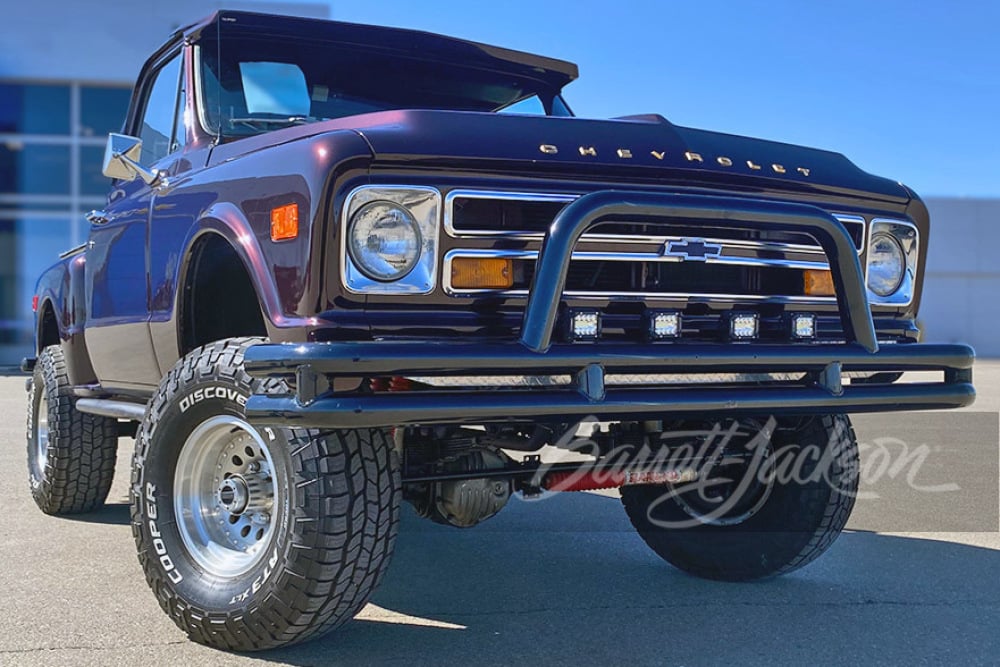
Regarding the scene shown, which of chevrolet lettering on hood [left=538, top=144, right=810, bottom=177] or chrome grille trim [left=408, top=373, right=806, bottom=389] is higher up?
chevrolet lettering on hood [left=538, top=144, right=810, bottom=177]

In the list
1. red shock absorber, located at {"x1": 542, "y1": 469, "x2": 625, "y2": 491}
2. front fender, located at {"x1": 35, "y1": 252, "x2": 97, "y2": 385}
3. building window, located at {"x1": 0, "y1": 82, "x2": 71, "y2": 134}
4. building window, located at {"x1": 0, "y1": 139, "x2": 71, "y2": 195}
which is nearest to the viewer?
red shock absorber, located at {"x1": 542, "y1": 469, "x2": 625, "y2": 491}

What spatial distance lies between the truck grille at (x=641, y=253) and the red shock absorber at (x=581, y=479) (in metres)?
0.67

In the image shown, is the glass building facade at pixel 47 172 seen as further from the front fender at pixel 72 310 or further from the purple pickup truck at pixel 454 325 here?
the purple pickup truck at pixel 454 325

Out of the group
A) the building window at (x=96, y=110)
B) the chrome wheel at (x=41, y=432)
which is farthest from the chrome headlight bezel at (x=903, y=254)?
the building window at (x=96, y=110)

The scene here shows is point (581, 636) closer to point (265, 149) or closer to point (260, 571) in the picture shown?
point (260, 571)

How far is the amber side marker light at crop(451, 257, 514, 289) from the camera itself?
9.75 feet

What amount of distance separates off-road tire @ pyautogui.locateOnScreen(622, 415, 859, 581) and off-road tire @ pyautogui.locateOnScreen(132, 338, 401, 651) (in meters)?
1.76

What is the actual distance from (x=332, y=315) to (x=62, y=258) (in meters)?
3.27

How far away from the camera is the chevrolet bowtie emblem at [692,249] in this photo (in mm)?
3201

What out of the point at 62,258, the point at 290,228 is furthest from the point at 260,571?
the point at 62,258

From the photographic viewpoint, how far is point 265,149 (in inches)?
129

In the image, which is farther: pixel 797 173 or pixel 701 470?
pixel 701 470

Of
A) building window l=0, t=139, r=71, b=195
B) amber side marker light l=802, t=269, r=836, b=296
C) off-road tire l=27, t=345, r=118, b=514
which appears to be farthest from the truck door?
building window l=0, t=139, r=71, b=195

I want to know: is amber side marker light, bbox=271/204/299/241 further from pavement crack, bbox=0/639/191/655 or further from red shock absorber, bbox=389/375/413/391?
pavement crack, bbox=0/639/191/655
